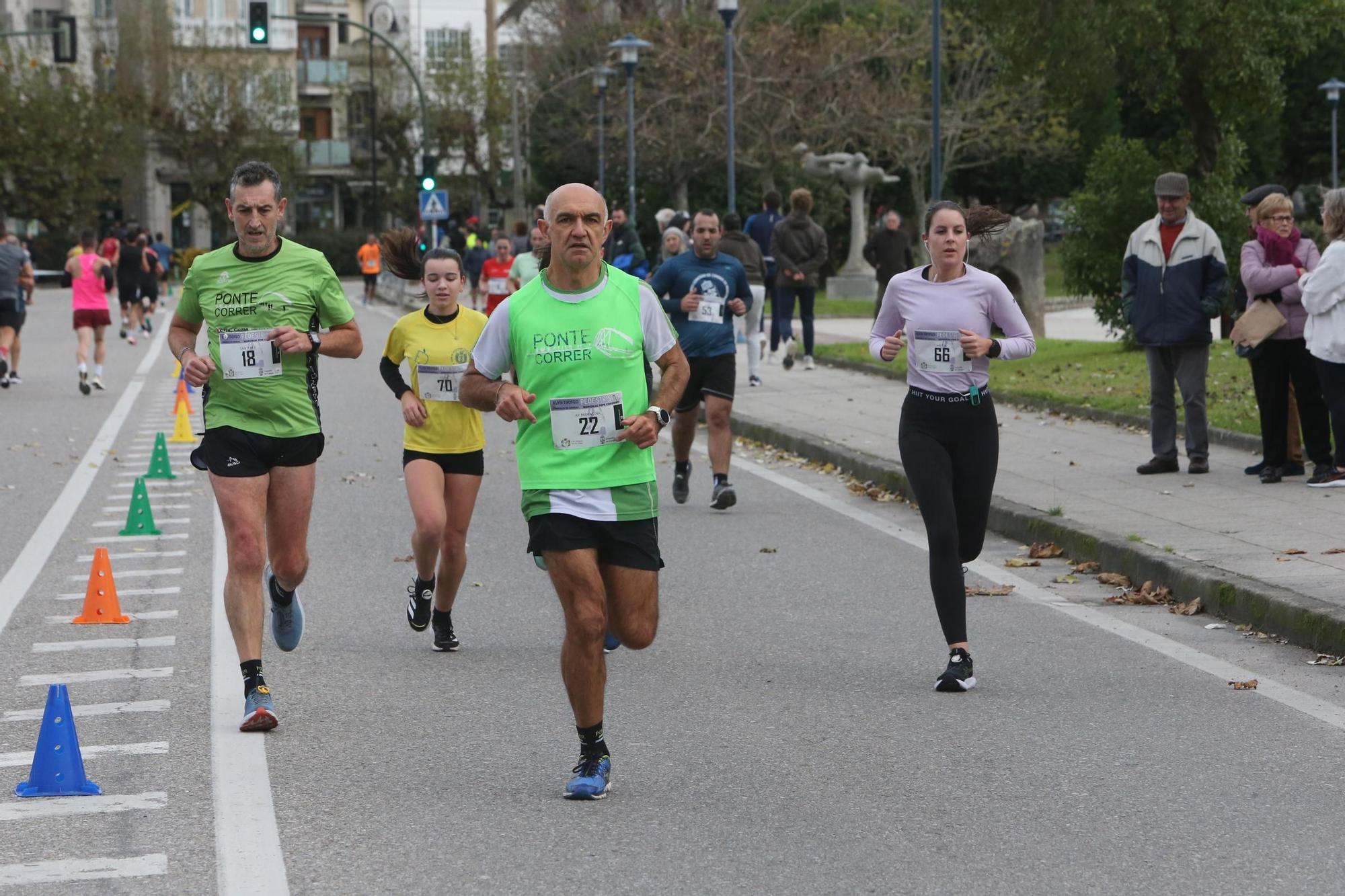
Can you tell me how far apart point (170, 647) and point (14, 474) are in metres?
7.68

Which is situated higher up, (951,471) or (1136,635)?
(951,471)

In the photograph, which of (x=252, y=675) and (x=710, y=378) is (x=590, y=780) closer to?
(x=252, y=675)

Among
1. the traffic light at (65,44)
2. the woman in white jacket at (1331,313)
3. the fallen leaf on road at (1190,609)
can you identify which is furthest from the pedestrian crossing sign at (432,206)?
the fallen leaf on road at (1190,609)

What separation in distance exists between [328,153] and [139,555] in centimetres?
8531

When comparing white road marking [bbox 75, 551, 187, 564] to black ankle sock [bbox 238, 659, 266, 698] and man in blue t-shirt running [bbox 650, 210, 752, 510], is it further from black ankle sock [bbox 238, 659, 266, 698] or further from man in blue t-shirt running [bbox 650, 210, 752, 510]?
black ankle sock [bbox 238, 659, 266, 698]

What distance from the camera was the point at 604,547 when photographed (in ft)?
20.2

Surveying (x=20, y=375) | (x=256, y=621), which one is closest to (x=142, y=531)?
(x=256, y=621)

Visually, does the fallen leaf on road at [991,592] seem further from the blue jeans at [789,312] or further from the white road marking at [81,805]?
the blue jeans at [789,312]

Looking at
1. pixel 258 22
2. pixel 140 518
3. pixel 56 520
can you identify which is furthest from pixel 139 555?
pixel 258 22

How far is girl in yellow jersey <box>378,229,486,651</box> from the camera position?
28.6 feet

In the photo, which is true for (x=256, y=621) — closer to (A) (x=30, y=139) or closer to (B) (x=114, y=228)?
(B) (x=114, y=228)

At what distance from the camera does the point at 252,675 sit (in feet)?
23.6

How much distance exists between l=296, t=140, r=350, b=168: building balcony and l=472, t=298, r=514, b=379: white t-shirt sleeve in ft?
294

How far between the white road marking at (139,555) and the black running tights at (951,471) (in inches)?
203
